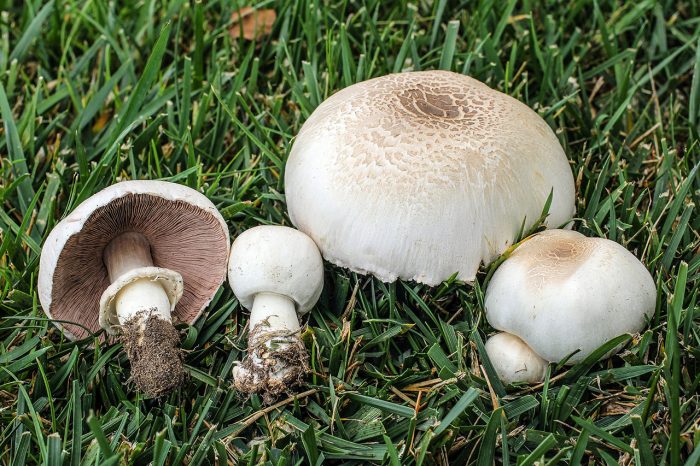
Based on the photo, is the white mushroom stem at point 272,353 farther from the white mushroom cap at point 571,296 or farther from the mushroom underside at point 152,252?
the white mushroom cap at point 571,296

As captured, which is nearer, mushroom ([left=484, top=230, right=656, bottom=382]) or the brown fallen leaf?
mushroom ([left=484, top=230, right=656, bottom=382])

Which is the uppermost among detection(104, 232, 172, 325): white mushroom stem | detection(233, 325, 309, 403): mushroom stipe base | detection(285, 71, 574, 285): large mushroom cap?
detection(285, 71, 574, 285): large mushroom cap

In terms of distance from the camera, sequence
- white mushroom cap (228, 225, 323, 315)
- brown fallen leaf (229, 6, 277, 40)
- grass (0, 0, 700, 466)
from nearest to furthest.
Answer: grass (0, 0, 700, 466) → white mushroom cap (228, 225, 323, 315) → brown fallen leaf (229, 6, 277, 40)

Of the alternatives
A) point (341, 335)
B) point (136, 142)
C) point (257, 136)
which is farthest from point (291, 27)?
point (341, 335)

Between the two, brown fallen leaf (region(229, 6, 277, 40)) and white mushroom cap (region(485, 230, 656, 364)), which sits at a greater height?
brown fallen leaf (region(229, 6, 277, 40))

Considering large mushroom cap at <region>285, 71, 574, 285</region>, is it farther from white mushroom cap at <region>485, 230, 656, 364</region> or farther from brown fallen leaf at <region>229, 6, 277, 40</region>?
brown fallen leaf at <region>229, 6, 277, 40</region>

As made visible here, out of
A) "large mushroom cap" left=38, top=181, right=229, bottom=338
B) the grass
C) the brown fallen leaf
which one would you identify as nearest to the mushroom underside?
"large mushroom cap" left=38, top=181, right=229, bottom=338

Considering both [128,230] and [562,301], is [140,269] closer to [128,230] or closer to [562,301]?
[128,230]
